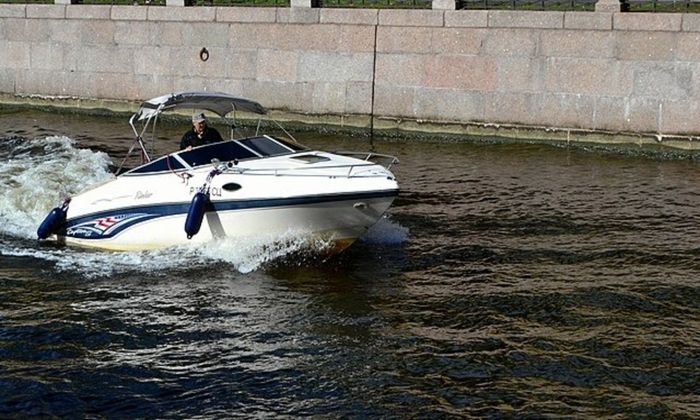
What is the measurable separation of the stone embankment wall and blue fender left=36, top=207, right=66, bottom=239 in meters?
9.38

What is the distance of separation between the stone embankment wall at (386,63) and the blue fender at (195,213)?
384 inches

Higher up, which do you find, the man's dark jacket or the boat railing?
the man's dark jacket

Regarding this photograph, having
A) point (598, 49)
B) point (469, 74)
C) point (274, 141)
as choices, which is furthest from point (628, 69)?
point (274, 141)

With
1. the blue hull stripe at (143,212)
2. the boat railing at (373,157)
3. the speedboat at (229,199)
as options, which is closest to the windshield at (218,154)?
the speedboat at (229,199)

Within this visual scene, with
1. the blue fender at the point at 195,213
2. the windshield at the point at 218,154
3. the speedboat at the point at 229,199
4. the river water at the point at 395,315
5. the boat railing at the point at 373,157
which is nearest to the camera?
the river water at the point at 395,315

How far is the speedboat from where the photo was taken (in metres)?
14.7

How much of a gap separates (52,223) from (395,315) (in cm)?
540

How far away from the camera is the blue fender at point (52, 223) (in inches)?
647

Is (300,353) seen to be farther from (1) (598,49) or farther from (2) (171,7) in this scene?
(2) (171,7)

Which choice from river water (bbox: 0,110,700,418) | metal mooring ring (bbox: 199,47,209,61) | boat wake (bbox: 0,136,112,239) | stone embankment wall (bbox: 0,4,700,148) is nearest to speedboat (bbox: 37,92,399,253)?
river water (bbox: 0,110,700,418)

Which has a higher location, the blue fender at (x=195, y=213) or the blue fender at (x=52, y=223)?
the blue fender at (x=195, y=213)

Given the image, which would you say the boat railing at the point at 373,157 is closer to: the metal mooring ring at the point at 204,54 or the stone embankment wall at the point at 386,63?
the stone embankment wall at the point at 386,63

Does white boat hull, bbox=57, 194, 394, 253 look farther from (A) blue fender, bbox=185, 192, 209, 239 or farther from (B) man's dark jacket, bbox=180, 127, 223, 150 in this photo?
(B) man's dark jacket, bbox=180, 127, 223, 150

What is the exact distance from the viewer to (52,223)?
16.5m
